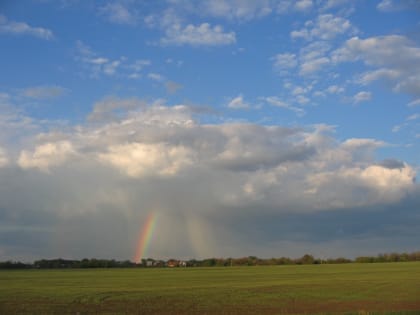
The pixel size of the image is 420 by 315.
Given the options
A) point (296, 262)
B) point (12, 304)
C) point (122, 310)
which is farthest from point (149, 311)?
point (296, 262)

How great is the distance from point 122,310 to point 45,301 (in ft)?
32.5

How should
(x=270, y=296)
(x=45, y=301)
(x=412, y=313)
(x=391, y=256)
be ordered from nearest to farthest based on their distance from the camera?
(x=412, y=313) < (x=45, y=301) < (x=270, y=296) < (x=391, y=256)

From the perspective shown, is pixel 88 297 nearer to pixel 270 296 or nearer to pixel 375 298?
pixel 270 296

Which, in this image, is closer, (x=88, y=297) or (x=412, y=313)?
(x=412, y=313)

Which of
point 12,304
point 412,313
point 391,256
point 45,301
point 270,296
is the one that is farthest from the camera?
point 391,256

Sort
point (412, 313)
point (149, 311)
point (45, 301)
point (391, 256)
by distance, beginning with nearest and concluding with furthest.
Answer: point (412, 313), point (149, 311), point (45, 301), point (391, 256)

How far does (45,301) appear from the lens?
3812 centimetres

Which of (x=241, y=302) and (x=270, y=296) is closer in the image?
(x=241, y=302)

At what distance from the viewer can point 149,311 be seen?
3097 centimetres

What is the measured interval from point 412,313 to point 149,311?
53.9 feet

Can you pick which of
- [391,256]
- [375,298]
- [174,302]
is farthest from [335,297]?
[391,256]

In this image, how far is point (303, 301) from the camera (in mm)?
36719

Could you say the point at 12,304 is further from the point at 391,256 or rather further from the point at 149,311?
the point at 391,256

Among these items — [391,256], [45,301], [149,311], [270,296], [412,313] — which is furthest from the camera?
[391,256]
